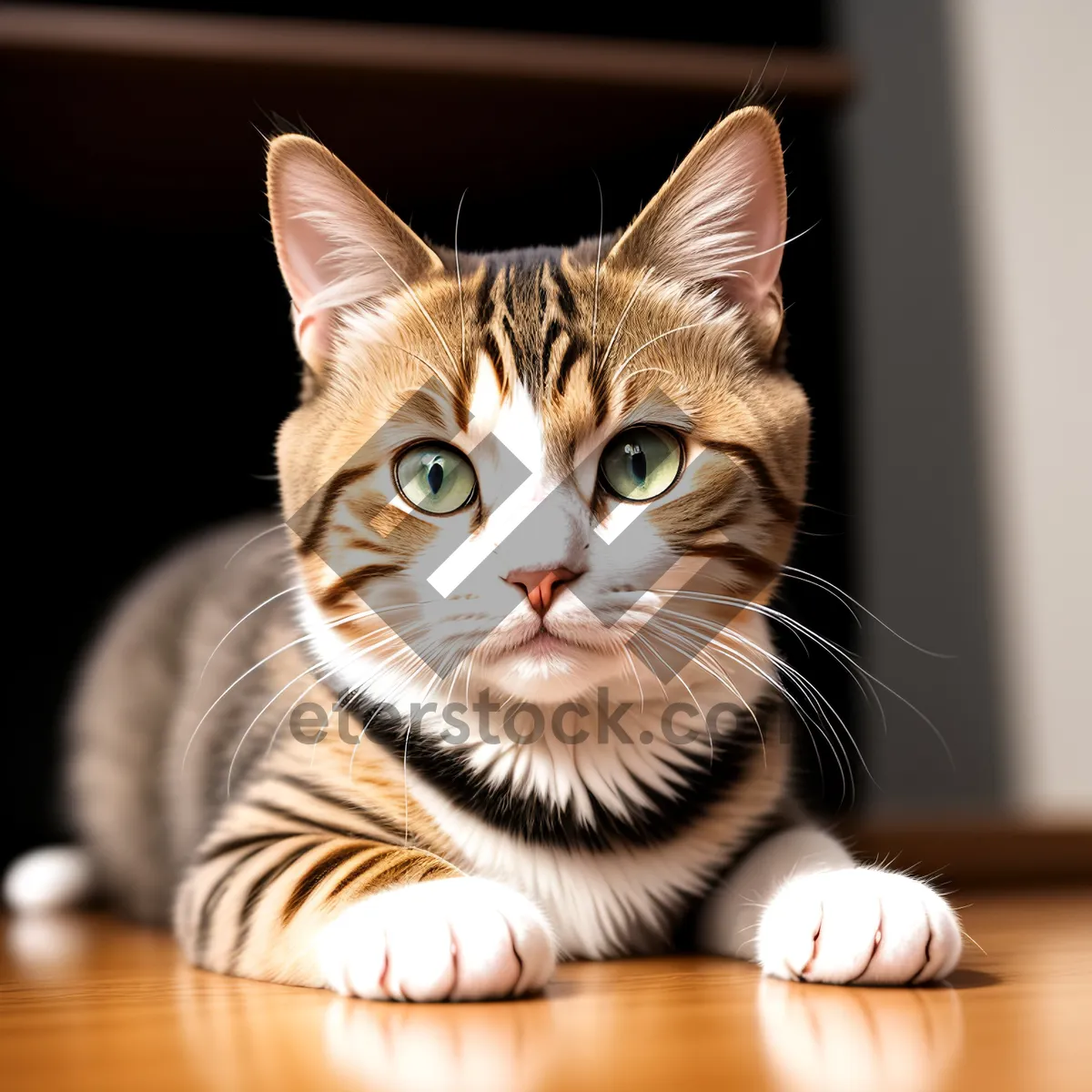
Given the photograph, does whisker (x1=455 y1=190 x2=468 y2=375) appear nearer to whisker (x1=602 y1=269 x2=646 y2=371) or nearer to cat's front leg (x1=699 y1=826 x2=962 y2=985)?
whisker (x1=602 y1=269 x2=646 y2=371)

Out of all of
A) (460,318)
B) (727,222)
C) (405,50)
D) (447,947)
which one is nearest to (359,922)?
(447,947)

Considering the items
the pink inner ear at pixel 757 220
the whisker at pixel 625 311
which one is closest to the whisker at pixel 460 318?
the whisker at pixel 625 311

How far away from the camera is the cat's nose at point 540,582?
84cm

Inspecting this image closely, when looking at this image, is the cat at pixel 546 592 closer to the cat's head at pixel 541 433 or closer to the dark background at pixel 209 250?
the cat's head at pixel 541 433

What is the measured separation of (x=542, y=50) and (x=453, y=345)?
0.60 m

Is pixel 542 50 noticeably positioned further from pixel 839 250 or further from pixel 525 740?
pixel 525 740

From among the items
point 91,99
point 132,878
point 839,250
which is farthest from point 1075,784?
point 91,99

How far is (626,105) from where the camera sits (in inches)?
55.0

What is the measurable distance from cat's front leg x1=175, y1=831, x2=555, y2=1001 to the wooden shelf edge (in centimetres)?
88

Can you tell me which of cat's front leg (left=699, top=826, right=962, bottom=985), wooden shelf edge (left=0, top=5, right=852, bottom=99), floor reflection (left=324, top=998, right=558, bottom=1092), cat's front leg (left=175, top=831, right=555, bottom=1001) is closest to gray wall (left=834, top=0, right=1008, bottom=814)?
wooden shelf edge (left=0, top=5, right=852, bottom=99)

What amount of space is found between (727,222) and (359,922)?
61 centimetres

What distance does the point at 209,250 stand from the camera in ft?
5.13

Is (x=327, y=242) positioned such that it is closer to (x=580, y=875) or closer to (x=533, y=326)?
(x=533, y=326)

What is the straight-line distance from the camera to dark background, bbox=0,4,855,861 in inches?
52.9
